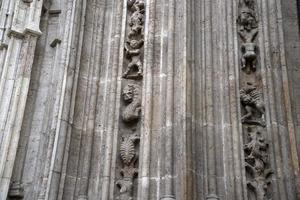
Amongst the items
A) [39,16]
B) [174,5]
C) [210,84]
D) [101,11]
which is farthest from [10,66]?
[210,84]

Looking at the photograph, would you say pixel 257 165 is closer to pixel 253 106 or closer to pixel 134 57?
pixel 253 106

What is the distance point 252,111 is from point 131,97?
157 cm

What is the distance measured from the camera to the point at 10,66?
6.69 metres

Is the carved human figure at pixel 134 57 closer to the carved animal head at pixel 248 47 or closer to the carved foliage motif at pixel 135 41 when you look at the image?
the carved foliage motif at pixel 135 41

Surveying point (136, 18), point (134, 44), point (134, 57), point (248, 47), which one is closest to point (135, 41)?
→ point (134, 44)

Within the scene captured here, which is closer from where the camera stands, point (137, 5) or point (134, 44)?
point (134, 44)

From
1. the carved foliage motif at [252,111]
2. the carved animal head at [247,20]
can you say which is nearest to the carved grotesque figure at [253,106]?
the carved foliage motif at [252,111]

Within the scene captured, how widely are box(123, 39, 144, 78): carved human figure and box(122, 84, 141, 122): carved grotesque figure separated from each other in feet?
0.58

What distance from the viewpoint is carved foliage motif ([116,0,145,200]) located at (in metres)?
5.46

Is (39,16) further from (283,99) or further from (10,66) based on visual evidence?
(283,99)

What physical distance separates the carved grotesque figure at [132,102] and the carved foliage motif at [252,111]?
1.33m

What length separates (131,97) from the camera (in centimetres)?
591

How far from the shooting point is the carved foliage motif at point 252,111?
5457 mm

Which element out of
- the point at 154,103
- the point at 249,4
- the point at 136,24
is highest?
the point at 249,4
